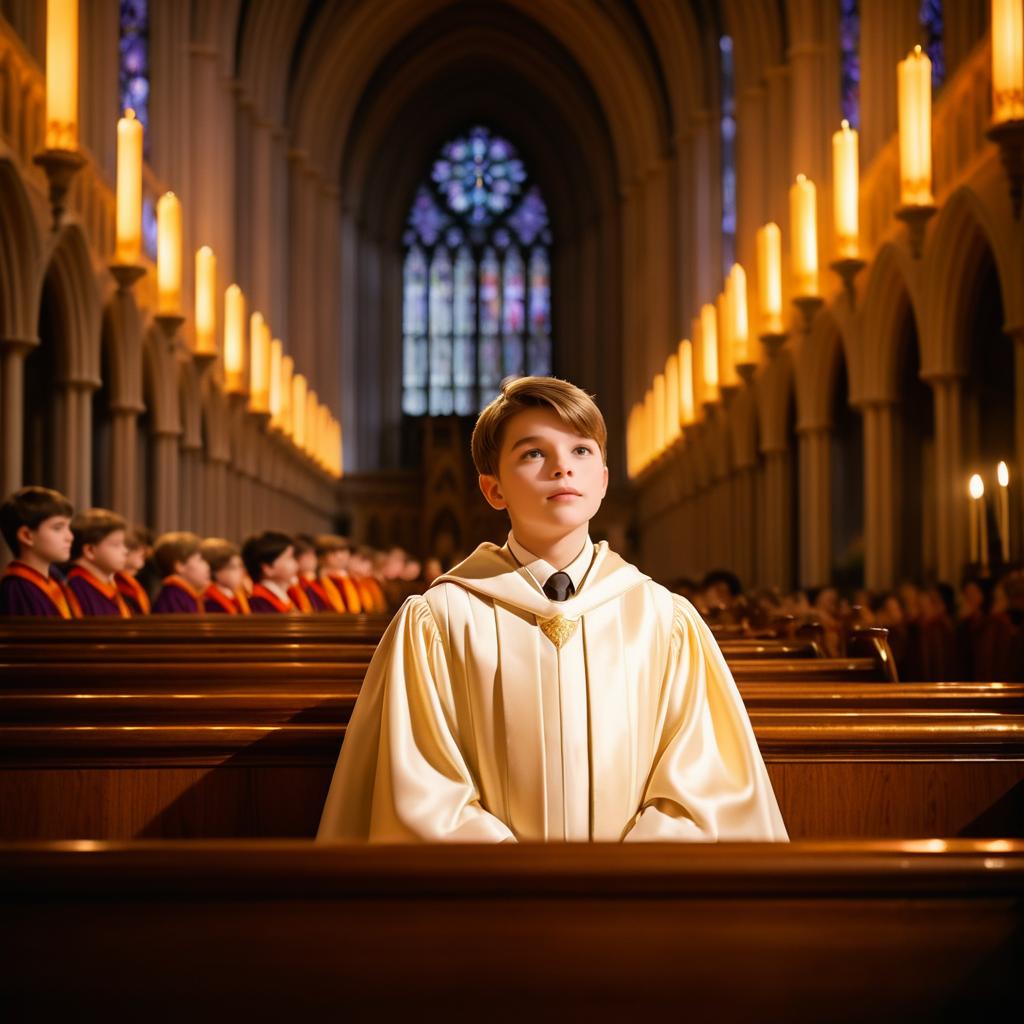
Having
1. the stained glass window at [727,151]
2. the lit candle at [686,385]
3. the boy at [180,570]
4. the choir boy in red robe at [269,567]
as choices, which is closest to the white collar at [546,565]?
the choir boy in red robe at [269,567]

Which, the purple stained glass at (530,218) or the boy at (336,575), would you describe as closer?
the boy at (336,575)

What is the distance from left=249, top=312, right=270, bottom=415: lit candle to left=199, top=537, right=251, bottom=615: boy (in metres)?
5.53

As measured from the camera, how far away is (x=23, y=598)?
19.7ft

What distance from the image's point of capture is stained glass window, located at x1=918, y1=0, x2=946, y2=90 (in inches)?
459

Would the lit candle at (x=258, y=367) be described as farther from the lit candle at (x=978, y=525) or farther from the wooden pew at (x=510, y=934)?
the wooden pew at (x=510, y=934)

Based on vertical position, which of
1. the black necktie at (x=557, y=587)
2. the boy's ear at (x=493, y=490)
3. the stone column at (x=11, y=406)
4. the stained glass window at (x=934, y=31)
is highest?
the stained glass window at (x=934, y=31)

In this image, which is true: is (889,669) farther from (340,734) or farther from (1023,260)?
(1023,260)

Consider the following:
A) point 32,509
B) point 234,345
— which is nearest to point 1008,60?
point 32,509

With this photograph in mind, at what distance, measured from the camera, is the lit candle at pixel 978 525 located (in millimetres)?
8961

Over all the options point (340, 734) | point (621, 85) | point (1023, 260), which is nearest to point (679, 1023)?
point (340, 734)

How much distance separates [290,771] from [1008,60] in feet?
18.6

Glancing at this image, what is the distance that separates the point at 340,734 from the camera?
262 centimetres

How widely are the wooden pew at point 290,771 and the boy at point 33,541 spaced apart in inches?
105

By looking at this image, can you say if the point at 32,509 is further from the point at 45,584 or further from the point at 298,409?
the point at 298,409
